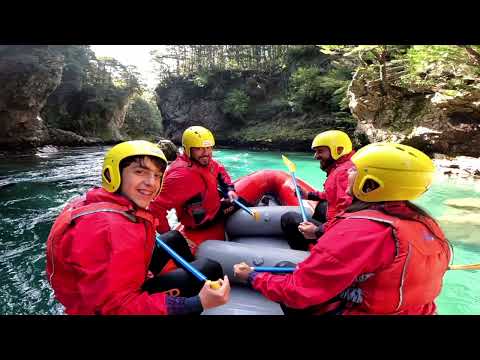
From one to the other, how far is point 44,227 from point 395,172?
6.86 m

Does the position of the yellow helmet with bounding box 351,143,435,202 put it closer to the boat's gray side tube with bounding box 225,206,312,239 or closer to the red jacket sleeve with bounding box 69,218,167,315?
the red jacket sleeve with bounding box 69,218,167,315

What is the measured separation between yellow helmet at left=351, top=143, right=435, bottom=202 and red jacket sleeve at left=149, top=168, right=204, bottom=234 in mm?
2396

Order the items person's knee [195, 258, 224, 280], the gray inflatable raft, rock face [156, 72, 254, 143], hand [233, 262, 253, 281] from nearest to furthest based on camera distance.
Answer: hand [233, 262, 253, 281] → person's knee [195, 258, 224, 280] → the gray inflatable raft → rock face [156, 72, 254, 143]

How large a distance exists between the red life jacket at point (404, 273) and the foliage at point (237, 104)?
2916 cm

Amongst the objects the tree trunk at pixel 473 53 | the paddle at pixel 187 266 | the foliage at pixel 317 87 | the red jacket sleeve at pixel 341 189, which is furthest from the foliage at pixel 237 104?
A: the paddle at pixel 187 266

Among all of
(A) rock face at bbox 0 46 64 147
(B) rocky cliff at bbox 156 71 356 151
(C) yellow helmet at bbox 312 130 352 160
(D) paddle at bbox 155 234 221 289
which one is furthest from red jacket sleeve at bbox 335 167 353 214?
(B) rocky cliff at bbox 156 71 356 151

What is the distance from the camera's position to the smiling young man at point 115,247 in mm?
1532

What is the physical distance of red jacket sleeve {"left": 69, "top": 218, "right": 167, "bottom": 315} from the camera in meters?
1.52

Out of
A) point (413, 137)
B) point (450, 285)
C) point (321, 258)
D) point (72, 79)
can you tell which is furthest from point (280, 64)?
point (321, 258)

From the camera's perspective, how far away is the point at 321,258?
1.57 m

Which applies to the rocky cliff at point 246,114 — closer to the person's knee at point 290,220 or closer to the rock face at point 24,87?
the rock face at point 24,87

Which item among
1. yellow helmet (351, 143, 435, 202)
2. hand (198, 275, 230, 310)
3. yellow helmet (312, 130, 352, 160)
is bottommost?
hand (198, 275, 230, 310)

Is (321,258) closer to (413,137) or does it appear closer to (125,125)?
(413,137)

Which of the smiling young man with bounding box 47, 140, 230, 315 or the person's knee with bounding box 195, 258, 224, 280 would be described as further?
the person's knee with bounding box 195, 258, 224, 280
